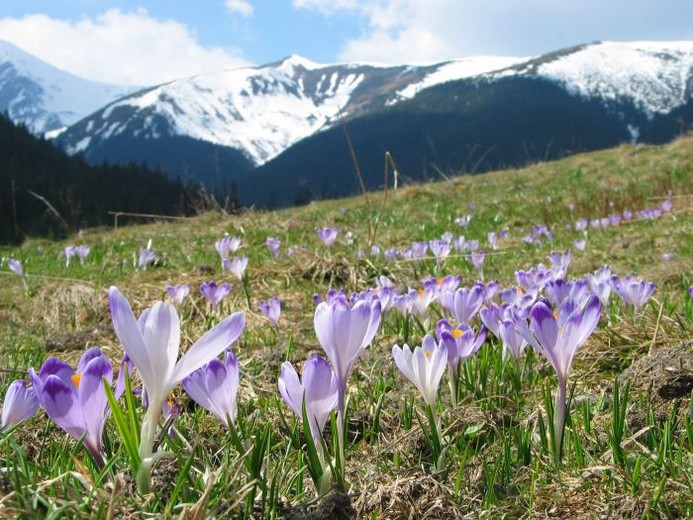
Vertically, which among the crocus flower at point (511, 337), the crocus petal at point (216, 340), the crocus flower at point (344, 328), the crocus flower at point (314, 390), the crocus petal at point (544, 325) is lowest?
the crocus flower at point (511, 337)

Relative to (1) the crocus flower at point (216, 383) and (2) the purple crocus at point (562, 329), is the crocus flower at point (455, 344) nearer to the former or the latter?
(2) the purple crocus at point (562, 329)

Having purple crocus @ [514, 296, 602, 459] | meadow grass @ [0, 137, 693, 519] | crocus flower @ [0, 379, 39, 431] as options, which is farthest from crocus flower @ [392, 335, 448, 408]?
crocus flower @ [0, 379, 39, 431]

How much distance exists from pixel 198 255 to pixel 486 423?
5630mm

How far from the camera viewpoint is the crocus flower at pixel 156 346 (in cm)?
98

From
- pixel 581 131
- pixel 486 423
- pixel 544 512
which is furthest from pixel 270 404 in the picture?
pixel 581 131

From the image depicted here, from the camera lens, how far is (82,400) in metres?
1.11

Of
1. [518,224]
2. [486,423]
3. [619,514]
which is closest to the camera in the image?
[619,514]

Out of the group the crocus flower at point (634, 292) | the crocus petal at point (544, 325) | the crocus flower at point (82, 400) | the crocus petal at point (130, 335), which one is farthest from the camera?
the crocus flower at point (634, 292)

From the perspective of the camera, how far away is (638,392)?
1888 millimetres

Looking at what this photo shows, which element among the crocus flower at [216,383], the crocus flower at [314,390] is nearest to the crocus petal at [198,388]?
the crocus flower at [216,383]

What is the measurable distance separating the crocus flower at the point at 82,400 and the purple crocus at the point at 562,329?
2.56ft

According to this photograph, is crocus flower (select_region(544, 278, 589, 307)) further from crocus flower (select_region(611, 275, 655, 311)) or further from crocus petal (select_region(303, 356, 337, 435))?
crocus petal (select_region(303, 356, 337, 435))

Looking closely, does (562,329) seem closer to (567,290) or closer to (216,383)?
(216,383)

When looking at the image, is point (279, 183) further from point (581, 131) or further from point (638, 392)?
point (638, 392)
